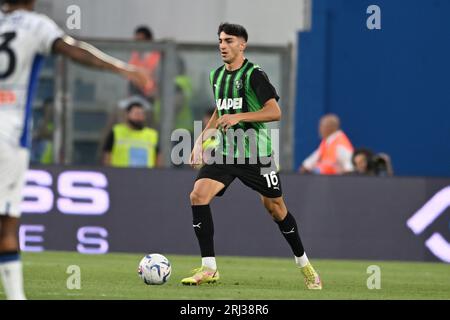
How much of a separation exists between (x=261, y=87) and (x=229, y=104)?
0.34m

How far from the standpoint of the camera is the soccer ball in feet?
36.2

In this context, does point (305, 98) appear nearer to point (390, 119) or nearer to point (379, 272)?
point (390, 119)

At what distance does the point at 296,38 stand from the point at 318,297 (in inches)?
443

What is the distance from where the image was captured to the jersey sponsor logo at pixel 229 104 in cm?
1120

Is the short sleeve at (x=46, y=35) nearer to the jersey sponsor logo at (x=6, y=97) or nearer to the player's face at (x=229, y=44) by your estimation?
the jersey sponsor logo at (x=6, y=97)

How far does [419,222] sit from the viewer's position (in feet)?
54.0

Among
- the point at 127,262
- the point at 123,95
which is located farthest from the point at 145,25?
the point at 127,262

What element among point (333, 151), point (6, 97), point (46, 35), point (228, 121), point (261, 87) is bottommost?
point (333, 151)

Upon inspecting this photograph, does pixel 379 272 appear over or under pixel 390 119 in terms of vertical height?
under

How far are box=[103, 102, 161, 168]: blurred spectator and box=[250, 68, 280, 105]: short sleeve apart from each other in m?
6.58

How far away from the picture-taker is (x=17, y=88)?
7938 millimetres
